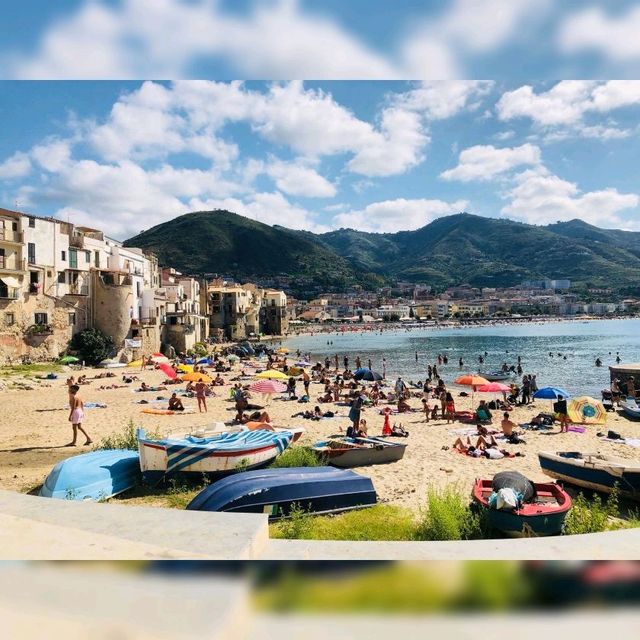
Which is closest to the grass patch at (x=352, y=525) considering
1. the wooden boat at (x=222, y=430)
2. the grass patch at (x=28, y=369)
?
the wooden boat at (x=222, y=430)

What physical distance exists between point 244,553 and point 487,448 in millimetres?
12670

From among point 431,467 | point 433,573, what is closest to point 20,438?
point 431,467

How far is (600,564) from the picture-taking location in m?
1.41

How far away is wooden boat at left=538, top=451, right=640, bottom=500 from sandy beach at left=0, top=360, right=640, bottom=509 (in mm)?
1019

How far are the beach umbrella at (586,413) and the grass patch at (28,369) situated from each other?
83.9ft

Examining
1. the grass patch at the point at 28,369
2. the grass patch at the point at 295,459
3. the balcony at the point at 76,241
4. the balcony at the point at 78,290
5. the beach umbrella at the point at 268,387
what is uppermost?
the balcony at the point at 76,241

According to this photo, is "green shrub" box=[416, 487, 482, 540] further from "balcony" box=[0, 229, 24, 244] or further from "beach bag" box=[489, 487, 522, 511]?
"balcony" box=[0, 229, 24, 244]

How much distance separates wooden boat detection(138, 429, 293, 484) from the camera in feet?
30.3

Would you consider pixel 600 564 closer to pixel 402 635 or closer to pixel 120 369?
pixel 402 635

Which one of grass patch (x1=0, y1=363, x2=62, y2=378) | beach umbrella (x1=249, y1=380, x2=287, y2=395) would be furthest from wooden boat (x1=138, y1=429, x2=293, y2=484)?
grass patch (x1=0, y1=363, x2=62, y2=378)

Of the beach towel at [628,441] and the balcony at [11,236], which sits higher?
the balcony at [11,236]

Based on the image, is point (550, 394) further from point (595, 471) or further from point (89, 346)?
point (89, 346)

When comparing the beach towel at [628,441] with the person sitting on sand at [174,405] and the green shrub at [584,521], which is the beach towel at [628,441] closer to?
the green shrub at [584,521]

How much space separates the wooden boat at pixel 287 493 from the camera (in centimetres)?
714
